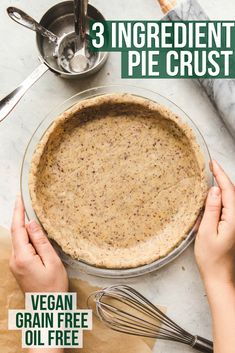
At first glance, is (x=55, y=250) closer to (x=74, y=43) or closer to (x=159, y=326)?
(x=159, y=326)

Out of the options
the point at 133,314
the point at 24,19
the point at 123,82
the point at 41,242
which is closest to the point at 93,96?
the point at 123,82

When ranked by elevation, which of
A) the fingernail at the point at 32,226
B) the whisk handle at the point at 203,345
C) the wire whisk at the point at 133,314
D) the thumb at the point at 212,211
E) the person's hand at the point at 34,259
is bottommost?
the whisk handle at the point at 203,345

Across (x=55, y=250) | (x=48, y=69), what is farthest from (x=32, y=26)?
(x=55, y=250)

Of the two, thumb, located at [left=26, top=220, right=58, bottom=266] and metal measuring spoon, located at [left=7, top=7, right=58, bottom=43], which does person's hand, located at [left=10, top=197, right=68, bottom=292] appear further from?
Result: metal measuring spoon, located at [left=7, top=7, right=58, bottom=43]

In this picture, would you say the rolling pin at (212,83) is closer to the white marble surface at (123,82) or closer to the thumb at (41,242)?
the white marble surface at (123,82)

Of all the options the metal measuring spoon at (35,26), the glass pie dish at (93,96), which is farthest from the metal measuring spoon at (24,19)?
the glass pie dish at (93,96)
